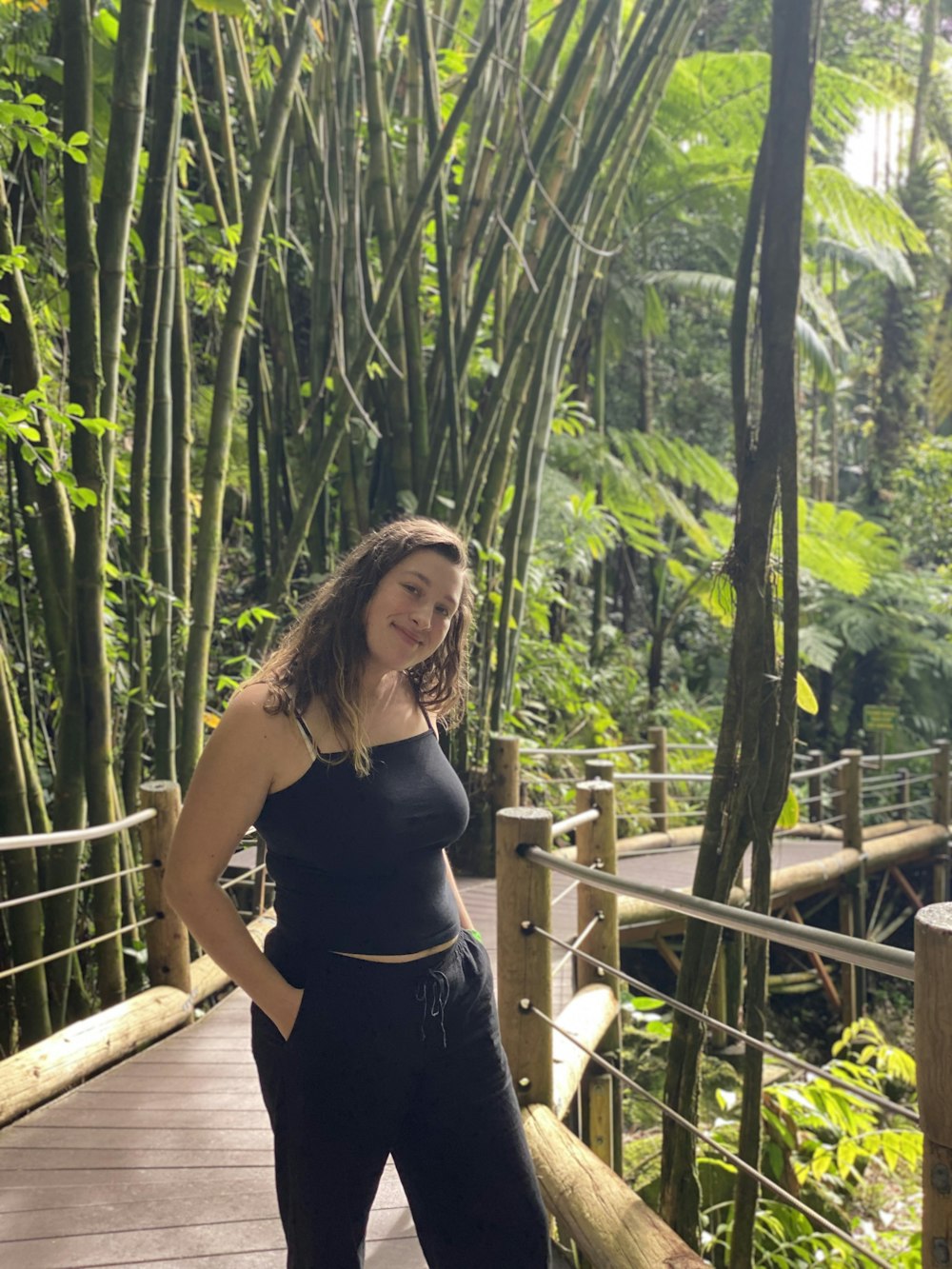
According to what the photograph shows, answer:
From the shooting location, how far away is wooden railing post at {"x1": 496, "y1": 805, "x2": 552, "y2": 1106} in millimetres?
2193

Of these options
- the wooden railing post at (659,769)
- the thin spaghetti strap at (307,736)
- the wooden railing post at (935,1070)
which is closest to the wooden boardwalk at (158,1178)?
the wooden railing post at (935,1070)

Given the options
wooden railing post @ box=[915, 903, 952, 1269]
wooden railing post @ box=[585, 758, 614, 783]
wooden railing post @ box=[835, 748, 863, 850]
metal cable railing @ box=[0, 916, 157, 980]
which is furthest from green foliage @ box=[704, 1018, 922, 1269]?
wooden railing post @ box=[835, 748, 863, 850]

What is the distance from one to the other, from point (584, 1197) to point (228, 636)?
12.6ft

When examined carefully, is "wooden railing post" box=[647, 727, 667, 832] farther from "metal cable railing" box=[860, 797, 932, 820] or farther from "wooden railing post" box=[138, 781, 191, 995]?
"wooden railing post" box=[138, 781, 191, 995]

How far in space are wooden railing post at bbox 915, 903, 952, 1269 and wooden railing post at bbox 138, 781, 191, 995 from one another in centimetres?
220

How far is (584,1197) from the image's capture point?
1.80m

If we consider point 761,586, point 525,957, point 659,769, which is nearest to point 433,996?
point 761,586

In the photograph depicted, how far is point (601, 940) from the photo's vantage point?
2.88m

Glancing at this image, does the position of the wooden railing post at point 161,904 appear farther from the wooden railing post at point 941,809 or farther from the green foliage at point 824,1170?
the wooden railing post at point 941,809

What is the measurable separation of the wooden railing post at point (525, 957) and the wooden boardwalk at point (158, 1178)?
1.15ft

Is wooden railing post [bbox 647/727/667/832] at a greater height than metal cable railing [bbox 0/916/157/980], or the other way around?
metal cable railing [bbox 0/916/157/980]

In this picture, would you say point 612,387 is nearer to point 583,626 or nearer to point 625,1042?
point 583,626

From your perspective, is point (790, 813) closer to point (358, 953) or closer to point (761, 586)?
point (761, 586)

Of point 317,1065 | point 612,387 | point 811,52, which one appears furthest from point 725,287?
point 317,1065
